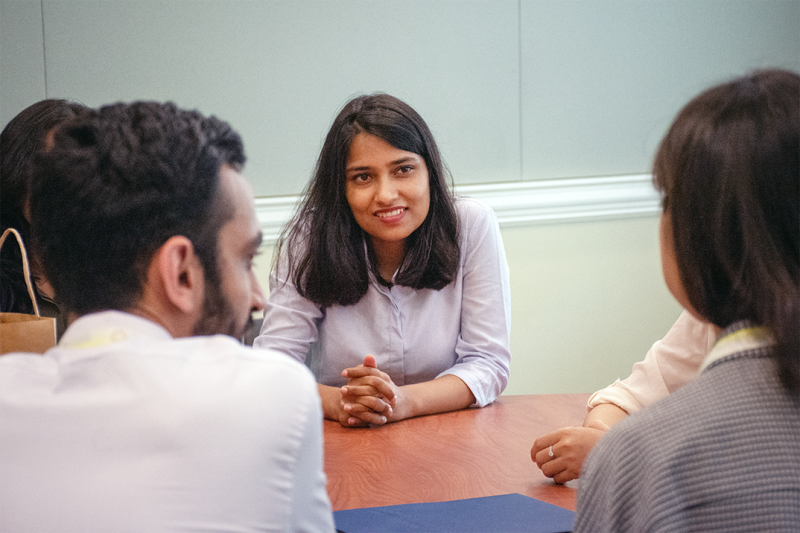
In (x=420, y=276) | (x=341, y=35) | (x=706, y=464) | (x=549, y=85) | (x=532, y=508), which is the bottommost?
(x=532, y=508)

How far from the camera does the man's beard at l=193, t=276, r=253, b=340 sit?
0.81 meters

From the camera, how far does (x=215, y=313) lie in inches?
32.3

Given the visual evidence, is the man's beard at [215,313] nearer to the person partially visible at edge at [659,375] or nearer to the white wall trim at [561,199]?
the person partially visible at edge at [659,375]

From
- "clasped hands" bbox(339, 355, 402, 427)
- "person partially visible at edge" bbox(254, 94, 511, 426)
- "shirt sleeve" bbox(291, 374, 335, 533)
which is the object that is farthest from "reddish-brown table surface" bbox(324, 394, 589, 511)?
"shirt sleeve" bbox(291, 374, 335, 533)

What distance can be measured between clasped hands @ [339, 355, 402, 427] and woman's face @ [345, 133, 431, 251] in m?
0.44

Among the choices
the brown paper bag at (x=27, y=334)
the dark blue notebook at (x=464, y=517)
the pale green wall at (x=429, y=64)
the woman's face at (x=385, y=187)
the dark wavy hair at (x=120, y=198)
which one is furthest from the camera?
the pale green wall at (x=429, y=64)

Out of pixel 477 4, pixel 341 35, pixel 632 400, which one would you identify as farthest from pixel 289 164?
pixel 632 400

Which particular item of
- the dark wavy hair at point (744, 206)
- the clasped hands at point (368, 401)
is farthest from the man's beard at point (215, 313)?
the clasped hands at point (368, 401)

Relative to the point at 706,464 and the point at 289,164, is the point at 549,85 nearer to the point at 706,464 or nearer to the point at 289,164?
the point at 289,164

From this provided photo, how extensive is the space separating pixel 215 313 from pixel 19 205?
1.20 meters

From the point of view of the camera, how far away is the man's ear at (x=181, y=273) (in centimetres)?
A: 77

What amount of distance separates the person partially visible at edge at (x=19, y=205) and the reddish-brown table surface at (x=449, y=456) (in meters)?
0.78

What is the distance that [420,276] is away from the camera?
6.29 feet

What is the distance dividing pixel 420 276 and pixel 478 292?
0.54 feet
